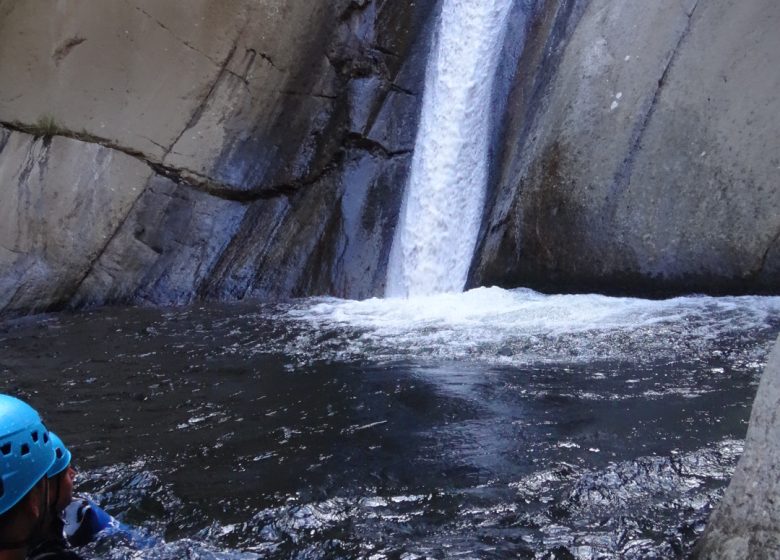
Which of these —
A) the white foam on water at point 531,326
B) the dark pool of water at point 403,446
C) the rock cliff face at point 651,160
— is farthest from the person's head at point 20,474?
the rock cliff face at point 651,160

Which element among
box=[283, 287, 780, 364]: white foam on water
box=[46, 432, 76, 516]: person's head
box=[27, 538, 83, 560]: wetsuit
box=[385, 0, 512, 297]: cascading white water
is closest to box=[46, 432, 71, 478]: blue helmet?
box=[46, 432, 76, 516]: person's head

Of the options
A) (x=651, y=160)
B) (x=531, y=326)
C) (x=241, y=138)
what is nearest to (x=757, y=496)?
(x=531, y=326)

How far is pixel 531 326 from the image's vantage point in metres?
6.09

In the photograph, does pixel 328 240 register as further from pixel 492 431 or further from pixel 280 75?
pixel 492 431

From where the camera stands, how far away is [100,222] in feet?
30.0

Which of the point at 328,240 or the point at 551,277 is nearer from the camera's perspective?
the point at 551,277

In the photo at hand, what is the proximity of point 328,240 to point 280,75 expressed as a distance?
6.73 feet

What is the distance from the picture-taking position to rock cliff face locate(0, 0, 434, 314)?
30.0 feet

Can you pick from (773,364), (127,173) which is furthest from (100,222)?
(773,364)

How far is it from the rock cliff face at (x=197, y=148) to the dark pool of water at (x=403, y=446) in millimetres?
3134

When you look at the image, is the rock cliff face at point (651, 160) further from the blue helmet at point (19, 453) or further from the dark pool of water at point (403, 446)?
the blue helmet at point (19, 453)

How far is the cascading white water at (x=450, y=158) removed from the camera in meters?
8.93

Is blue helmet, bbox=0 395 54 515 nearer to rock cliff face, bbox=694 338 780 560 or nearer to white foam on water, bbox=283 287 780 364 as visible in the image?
rock cliff face, bbox=694 338 780 560

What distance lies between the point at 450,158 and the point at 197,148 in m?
2.89
